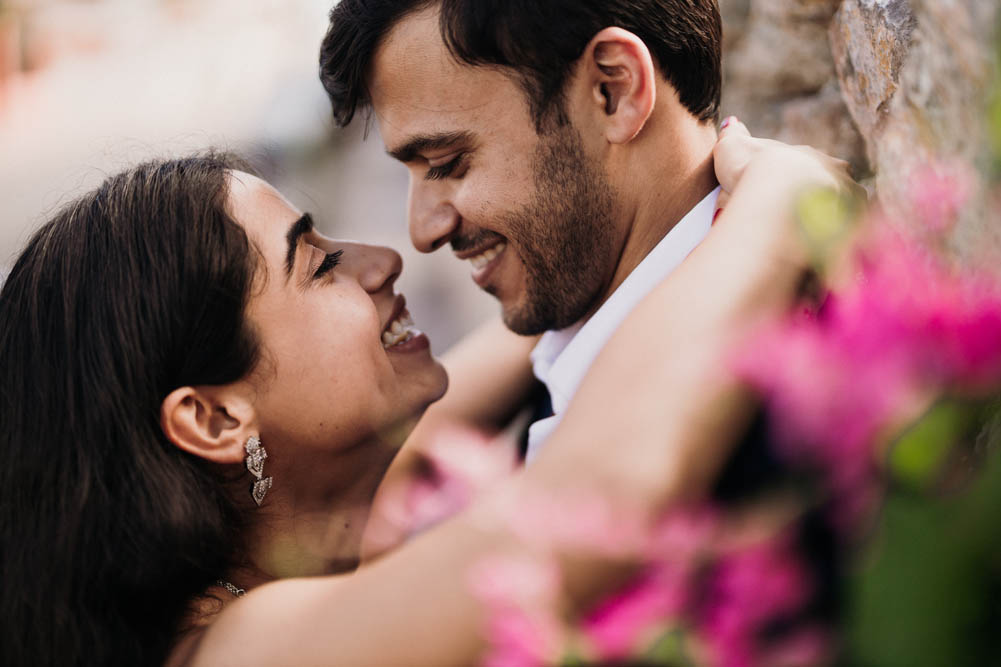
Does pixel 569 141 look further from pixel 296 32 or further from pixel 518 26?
pixel 296 32

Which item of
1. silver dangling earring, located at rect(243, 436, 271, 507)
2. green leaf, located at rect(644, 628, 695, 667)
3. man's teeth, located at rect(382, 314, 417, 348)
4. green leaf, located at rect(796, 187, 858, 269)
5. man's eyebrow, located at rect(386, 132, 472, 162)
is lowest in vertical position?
silver dangling earring, located at rect(243, 436, 271, 507)

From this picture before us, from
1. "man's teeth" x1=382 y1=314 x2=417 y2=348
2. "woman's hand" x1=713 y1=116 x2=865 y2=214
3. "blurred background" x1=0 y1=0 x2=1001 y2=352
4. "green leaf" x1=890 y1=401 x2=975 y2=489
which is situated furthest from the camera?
"blurred background" x1=0 y1=0 x2=1001 y2=352

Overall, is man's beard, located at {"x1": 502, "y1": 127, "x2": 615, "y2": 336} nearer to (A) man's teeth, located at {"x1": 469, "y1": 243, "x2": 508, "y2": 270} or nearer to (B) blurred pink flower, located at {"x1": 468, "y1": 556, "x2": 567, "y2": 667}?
(A) man's teeth, located at {"x1": 469, "y1": 243, "x2": 508, "y2": 270}

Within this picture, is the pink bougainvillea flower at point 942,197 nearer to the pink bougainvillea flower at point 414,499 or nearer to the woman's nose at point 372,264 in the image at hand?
the pink bougainvillea flower at point 414,499

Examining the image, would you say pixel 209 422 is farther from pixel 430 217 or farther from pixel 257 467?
pixel 430 217

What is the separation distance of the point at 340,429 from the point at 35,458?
2.07 ft

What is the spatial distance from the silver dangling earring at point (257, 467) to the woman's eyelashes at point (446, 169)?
2.47 feet

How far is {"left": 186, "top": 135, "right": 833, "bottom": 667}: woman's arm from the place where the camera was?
43.6 inches

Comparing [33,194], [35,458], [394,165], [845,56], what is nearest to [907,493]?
[35,458]

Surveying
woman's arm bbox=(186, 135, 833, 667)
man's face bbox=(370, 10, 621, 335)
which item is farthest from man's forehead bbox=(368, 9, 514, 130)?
woman's arm bbox=(186, 135, 833, 667)

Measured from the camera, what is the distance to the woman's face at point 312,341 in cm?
182

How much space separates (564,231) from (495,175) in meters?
0.21

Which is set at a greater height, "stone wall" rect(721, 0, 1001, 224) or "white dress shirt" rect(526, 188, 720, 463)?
"stone wall" rect(721, 0, 1001, 224)

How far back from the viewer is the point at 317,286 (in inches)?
74.1
